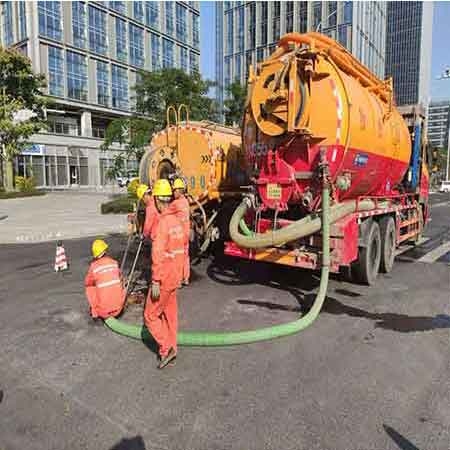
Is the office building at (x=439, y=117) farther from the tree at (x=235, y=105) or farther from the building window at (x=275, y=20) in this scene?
the tree at (x=235, y=105)

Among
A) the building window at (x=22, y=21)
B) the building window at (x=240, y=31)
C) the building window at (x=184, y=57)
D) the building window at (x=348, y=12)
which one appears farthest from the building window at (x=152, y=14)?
the building window at (x=348, y=12)

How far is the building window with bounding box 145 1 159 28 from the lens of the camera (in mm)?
50562

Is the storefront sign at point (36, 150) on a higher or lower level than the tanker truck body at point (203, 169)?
higher

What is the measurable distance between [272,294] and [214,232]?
6.91 ft

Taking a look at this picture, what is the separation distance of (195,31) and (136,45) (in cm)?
1172

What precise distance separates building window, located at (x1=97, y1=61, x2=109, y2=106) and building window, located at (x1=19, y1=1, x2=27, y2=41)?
772 centimetres

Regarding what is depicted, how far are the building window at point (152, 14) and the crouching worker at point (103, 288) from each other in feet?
172

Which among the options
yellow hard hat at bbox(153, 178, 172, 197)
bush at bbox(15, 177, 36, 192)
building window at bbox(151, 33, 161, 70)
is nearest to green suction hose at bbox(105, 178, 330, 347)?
yellow hard hat at bbox(153, 178, 172, 197)

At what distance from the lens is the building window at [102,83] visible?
1810 inches

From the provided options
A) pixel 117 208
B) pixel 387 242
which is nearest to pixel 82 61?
pixel 117 208

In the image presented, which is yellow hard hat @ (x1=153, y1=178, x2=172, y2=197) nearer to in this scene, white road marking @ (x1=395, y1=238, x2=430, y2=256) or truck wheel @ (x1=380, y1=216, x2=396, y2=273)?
truck wheel @ (x1=380, y1=216, x2=396, y2=273)

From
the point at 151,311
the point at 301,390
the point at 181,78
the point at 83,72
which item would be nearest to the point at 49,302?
the point at 151,311

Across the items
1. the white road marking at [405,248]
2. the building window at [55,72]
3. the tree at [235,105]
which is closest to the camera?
the white road marking at [405,248]

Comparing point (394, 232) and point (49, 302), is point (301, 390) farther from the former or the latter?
point (394, 232)
